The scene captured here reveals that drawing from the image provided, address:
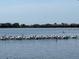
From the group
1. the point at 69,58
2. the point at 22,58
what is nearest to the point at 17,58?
the point at 22,58

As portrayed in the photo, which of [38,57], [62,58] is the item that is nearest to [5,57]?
[38,57]

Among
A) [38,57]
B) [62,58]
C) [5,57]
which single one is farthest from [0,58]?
[62,58]

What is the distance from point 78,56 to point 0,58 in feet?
19.9

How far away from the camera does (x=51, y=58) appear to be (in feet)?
89.0

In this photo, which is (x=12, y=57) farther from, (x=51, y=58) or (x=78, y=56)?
(x=78, y=56)

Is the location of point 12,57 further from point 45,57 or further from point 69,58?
point 69,58

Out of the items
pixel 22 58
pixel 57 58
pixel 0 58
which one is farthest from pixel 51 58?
pixel 0 58

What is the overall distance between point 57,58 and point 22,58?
2.72m

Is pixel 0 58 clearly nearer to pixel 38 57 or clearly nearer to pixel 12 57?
pixel 12 57

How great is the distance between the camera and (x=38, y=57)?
27.8 metres

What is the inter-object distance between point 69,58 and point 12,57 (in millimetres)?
4573

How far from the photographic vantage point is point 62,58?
2705 cm

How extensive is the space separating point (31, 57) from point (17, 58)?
114cm

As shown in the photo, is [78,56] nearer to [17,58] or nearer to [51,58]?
[51,58]
